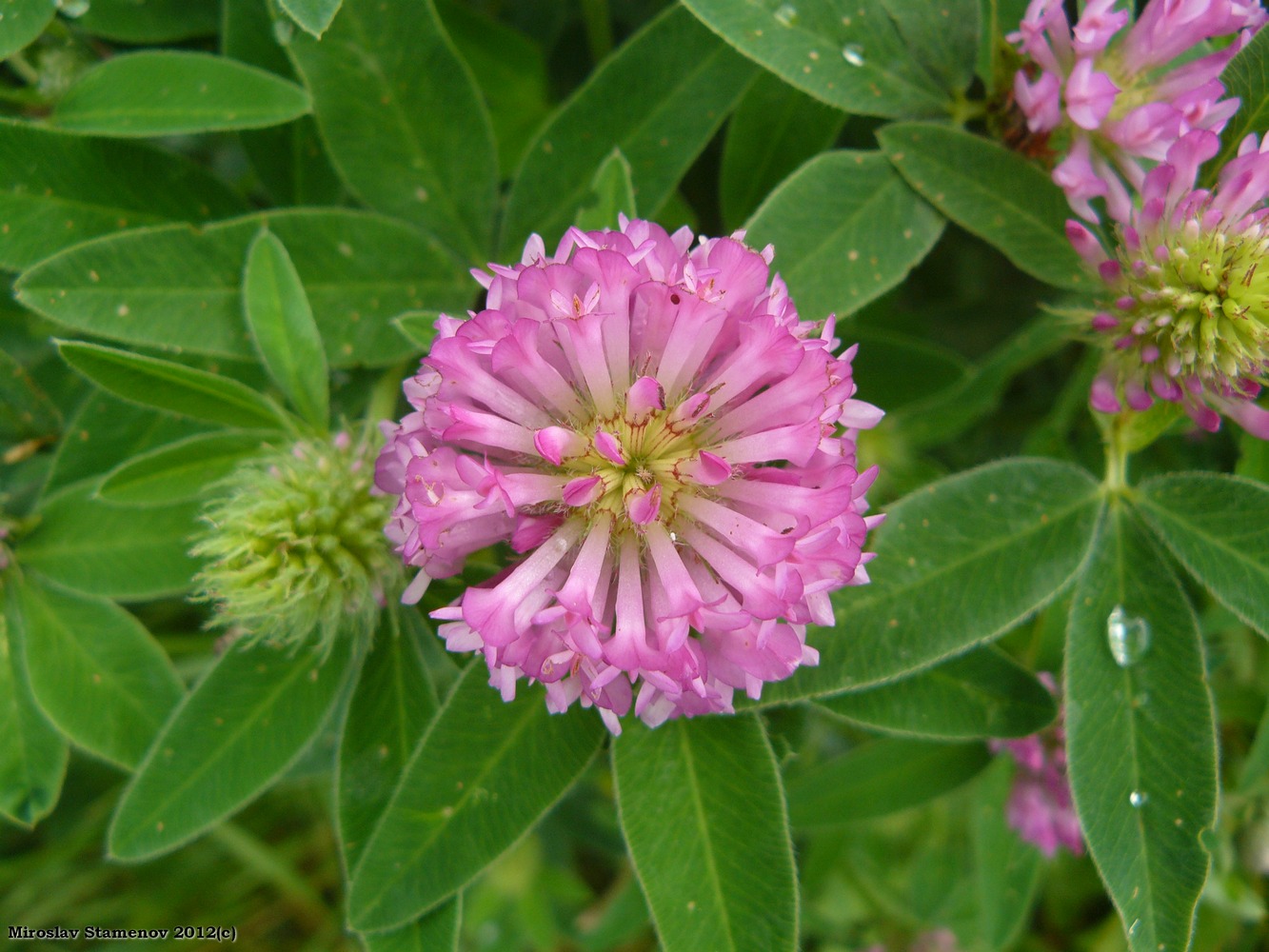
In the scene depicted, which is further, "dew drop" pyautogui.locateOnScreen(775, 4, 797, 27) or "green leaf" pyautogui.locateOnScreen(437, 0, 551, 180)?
"green leaf" pyautogui.locateOnScreen(437, 0, 551, 180)

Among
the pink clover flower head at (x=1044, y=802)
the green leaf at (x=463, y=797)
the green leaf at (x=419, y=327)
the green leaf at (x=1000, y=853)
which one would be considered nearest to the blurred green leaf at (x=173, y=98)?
the green leaf at (x=419, y=327)

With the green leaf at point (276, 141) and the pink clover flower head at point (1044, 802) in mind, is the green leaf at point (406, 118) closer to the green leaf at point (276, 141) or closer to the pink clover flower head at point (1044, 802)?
the green leaf at point (276, 141)

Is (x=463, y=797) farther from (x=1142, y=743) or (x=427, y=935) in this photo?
(x=1142, y=743)

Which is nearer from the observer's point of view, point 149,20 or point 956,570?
point 956,570

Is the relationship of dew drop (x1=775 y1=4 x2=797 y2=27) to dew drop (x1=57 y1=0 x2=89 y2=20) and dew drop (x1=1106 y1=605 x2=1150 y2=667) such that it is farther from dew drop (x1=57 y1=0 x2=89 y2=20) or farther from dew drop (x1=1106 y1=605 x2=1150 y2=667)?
dew drop (x1=57 y1=0 x2=89 y2=20)

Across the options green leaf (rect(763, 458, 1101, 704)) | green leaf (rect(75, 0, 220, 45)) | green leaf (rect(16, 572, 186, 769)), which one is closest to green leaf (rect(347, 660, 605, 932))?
green leaf (rect(763, 458, 1101, 704))

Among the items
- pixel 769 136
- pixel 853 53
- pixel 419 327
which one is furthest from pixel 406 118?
pixel 853 53

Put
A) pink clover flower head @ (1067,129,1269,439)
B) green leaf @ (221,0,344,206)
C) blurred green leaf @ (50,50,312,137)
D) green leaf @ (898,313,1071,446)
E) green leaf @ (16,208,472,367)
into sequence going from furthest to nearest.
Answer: green leaf @ (898,313,1071,446)
green leaf @ (221,0,344,206)
blurred green leaf @ (50,50,312,137)
green leaf @ (16,208,472,367)
pink clover flower head @ (1067,129,1269,439)
